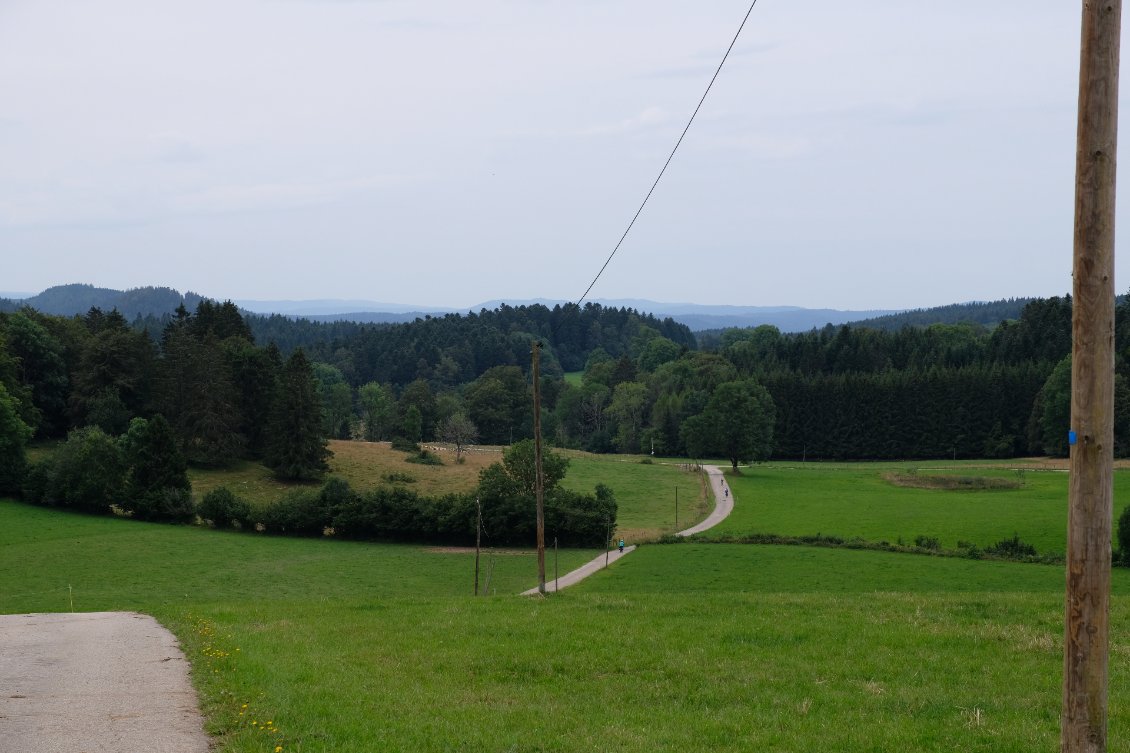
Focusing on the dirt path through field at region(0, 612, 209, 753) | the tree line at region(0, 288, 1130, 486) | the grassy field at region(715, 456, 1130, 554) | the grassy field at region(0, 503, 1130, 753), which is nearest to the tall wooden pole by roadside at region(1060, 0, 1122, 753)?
the grassy field at region(0, 503, 1130, 753)

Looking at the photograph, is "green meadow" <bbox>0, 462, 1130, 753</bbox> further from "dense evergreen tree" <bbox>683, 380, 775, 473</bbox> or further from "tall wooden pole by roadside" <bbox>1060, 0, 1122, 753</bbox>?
"dense evergreen tree" <bbox>683, 380, 775, 473</bbox>

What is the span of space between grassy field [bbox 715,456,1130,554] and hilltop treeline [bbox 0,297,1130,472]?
11.6 meters

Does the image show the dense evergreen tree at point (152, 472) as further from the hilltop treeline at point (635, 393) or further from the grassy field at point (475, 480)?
the hilltop treeline at point (635, 393)

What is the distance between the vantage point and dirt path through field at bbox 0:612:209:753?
1046 cm

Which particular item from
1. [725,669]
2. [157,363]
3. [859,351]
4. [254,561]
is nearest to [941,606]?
[725,669]

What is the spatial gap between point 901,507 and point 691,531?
800 inches

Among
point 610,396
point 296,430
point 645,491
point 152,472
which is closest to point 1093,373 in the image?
point 152,472

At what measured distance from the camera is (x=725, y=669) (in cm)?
1367

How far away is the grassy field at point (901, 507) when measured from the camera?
6241 centimetres

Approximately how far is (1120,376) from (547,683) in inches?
4258

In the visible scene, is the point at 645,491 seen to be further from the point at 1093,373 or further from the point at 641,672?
the point at 1093,373

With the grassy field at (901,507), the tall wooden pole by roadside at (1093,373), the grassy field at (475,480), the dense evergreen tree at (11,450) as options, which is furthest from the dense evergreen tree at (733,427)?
the tall wooden pole by roadside at (1093,373)

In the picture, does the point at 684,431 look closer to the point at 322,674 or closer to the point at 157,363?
the point at 157,363

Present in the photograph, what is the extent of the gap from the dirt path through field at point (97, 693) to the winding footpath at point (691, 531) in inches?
490
